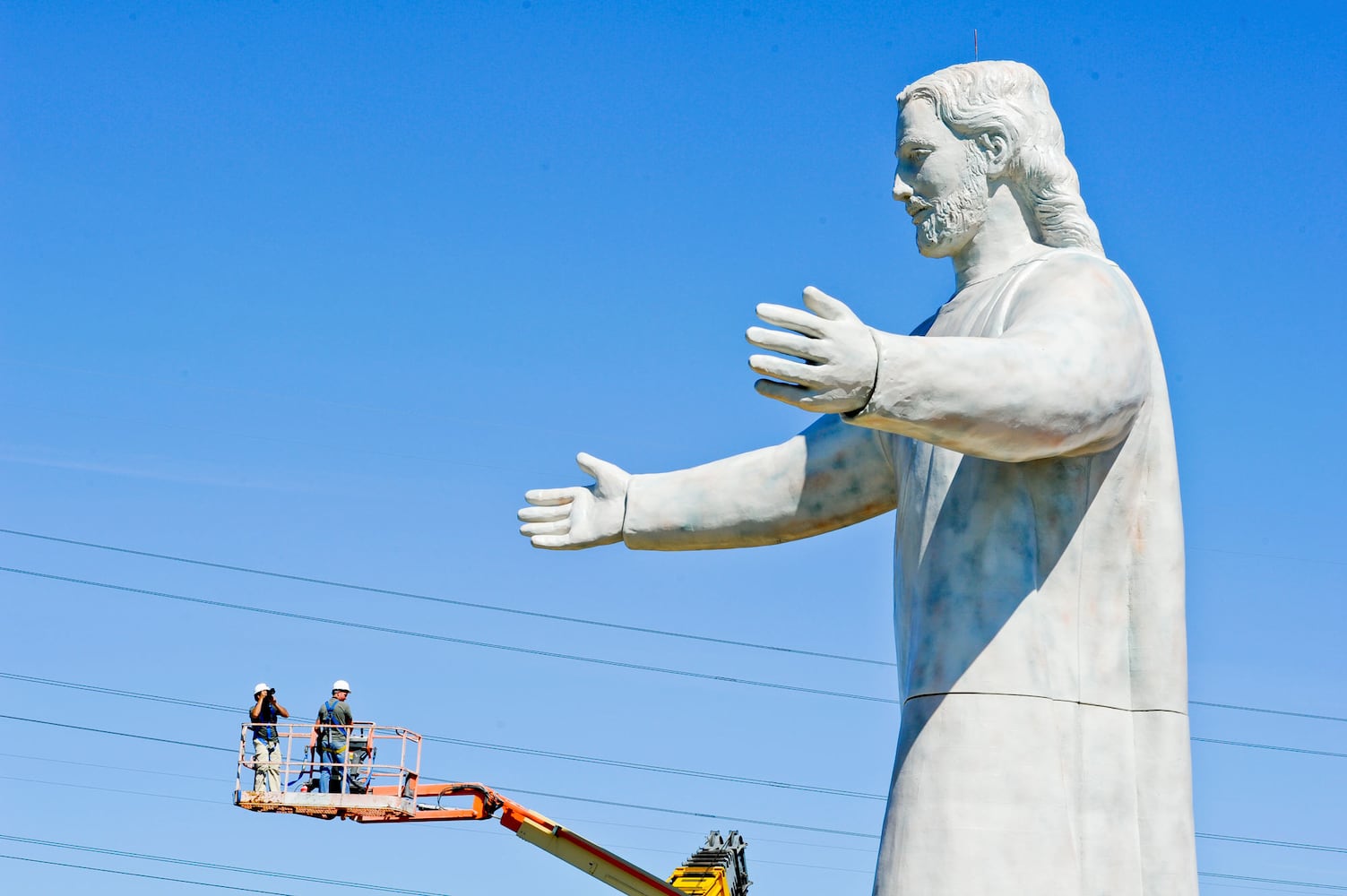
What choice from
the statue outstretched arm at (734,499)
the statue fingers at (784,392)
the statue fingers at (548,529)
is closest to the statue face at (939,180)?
the statue outstretched arm at (734,499)

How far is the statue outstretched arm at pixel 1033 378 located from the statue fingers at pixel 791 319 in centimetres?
21

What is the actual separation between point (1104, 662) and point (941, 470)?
0.92 m

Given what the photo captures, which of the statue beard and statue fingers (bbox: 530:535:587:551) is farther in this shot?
statue fingers (bbox: 530:535:587:551)

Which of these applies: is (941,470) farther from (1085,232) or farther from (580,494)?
(580,494)

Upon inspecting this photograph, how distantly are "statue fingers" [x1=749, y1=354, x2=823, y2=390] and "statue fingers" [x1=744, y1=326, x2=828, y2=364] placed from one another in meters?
0.03

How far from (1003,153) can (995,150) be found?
0.04 m

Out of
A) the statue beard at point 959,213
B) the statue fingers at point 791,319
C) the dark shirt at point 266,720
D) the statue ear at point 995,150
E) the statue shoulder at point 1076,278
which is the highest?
the dark shirt at point 266,720

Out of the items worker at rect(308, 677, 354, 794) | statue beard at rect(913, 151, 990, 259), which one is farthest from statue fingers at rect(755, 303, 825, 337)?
worker at rect(308, 677, 354, 794)

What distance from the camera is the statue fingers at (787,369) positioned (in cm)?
683

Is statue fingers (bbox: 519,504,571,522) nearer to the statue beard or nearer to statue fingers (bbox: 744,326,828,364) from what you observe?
the statue beard

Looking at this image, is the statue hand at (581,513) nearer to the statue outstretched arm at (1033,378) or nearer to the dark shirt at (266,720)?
the statue outstretched arm at (1033,378)

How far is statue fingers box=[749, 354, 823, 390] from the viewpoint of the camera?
269 inches

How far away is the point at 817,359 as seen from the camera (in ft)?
22.5

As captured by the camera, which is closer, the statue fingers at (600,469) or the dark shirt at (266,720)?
the statue fingers at (600,469)
